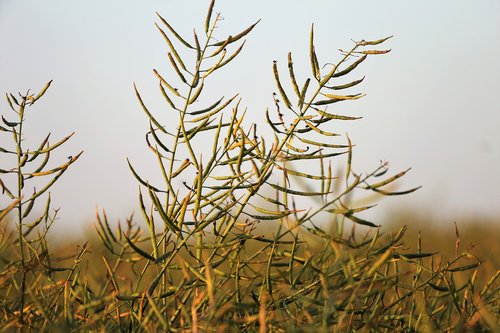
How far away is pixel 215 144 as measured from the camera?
107 cm

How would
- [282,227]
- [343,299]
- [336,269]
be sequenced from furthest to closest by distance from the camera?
[282,227], [336,269], [343,299]

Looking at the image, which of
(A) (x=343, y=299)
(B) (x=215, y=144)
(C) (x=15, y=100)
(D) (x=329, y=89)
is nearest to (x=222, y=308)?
(A) (x=343, y=299)

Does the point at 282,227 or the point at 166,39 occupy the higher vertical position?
the point at 166,39

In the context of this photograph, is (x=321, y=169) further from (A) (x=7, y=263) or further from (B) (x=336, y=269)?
(A) (x=7, y=263)

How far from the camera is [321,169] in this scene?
40.6 inches

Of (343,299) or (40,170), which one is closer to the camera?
(343,299)

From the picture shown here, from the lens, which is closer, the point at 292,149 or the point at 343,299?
the point at 343,299

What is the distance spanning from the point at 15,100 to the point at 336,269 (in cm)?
56

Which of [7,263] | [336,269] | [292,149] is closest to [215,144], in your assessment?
[292,149]

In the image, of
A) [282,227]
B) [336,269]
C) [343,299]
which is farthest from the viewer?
[282,227]

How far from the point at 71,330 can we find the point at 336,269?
0.36 meters

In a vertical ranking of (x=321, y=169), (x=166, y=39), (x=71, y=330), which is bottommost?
(x=71, y=330)

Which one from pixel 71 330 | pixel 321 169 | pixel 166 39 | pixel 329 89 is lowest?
pixel 71 330

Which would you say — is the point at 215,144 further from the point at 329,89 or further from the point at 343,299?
the point at 343,299
